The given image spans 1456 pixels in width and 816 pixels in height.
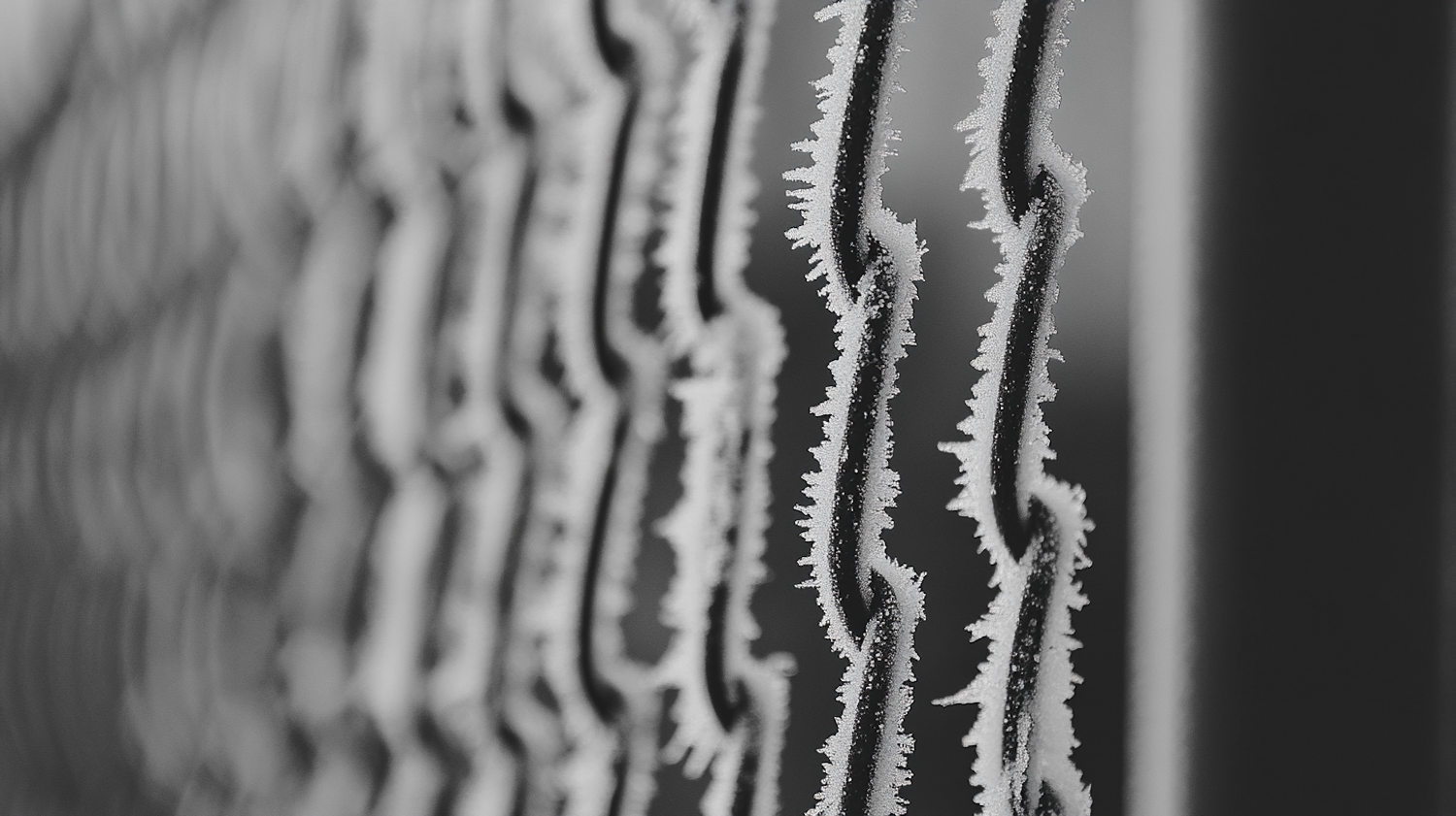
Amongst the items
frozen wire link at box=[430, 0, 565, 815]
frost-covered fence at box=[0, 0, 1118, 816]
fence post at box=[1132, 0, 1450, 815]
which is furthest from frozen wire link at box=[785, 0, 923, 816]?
frozen wire link at box=[430, 0, 565, 815]

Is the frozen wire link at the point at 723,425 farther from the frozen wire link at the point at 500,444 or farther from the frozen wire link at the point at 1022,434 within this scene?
the frozen wire link at the point at 500,444

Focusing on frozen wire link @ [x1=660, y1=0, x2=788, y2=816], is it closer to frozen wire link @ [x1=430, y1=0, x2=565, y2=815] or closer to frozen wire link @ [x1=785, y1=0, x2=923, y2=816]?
frozen wire link @ [x1=785, y1=0, x2=923, y2=816]

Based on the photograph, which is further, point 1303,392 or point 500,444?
point 500,444

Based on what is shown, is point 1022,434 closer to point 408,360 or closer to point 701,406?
point 701,406

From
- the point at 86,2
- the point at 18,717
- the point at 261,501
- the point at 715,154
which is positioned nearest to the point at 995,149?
the point at 715,154

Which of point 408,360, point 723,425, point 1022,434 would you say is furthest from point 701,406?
point 408,360

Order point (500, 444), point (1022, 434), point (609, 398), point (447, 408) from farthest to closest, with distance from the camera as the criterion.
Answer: point (447, 408) → point (500, 444) → point (609, 398) → point (1022, 434)
